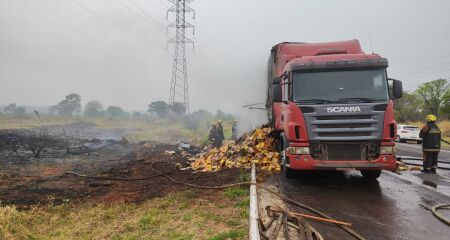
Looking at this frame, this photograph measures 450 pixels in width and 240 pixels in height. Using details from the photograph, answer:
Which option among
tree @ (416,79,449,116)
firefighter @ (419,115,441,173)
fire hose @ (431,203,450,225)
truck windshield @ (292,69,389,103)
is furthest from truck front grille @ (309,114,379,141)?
tree @ (416,79,449,116)

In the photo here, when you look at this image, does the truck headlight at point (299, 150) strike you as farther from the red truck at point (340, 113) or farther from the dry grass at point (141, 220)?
the dry grass at point (141, 220)

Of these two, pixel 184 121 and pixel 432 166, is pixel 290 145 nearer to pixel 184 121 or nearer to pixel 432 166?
pixel 432 166

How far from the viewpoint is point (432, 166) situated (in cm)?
1093

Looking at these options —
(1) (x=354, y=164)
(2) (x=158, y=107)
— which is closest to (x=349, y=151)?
(1) (x=354, y=164)

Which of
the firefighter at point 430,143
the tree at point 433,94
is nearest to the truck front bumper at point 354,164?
the firefighter at point 430,143

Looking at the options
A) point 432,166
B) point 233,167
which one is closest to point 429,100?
point 432,166

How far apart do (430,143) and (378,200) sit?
475cm

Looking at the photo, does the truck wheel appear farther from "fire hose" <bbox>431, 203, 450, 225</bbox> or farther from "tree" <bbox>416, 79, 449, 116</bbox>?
"tree" <bbox>416, 79, 449, 116</bbox>

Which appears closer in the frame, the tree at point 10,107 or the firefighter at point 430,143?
the firefighter at point 430,143

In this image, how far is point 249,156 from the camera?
1145 centimetres

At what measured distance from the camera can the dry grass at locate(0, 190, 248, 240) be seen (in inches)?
212

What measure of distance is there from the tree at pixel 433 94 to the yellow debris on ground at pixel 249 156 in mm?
38528

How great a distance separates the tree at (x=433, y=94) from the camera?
43.4 meters

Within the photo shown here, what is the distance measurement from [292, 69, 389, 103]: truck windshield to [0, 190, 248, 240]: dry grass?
9.11ft
